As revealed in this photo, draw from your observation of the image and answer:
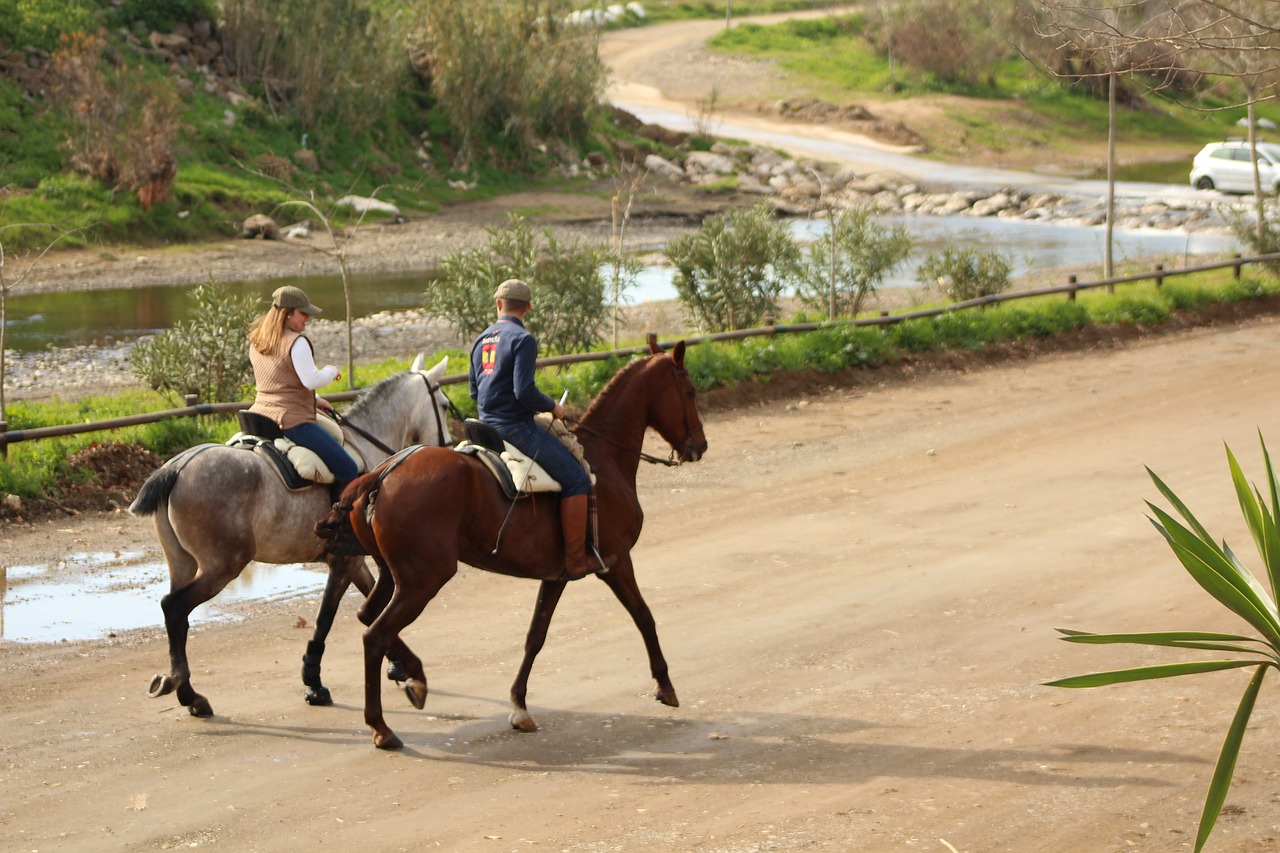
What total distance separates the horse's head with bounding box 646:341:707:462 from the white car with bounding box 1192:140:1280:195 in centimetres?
3726

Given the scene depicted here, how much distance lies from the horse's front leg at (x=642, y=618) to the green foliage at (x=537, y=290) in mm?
9417

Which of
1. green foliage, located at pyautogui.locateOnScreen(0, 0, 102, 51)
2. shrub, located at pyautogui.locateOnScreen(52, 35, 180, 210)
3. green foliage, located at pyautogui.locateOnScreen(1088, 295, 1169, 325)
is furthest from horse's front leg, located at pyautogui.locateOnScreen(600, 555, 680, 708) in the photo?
green foliage, located at pyautogui.locateOnScreen(0, 0, 102, 51)

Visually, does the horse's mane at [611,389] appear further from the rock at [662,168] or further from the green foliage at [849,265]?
the rock at [662,168]

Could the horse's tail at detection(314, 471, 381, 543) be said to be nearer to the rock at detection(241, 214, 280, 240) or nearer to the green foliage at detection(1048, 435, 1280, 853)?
the green foliage at detection(1048, 435, 1280, 853)

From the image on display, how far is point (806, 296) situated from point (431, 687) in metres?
13.5

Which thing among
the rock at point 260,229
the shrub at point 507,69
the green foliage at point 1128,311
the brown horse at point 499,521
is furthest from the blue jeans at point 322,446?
the shrub at point 507,69

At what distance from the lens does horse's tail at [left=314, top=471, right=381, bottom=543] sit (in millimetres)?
7223

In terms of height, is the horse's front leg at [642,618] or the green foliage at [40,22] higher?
the green foliage at [40,22]

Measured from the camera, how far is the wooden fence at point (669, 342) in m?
11.6

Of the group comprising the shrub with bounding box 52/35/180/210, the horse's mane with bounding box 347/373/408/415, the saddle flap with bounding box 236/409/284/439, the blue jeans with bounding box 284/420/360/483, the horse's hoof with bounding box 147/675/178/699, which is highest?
the shrub with bounding box 52/35/180/210

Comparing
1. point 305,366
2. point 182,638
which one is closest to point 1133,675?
point 305,366

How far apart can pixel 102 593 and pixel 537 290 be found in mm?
8311

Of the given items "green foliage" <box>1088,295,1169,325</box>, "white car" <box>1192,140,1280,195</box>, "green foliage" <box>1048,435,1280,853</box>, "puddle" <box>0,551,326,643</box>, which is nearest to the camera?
"green foliage" <box>1048,435,1280,853</box>

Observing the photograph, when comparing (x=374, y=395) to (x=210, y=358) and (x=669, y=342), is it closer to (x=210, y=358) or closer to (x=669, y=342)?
(x=210, y=358)
